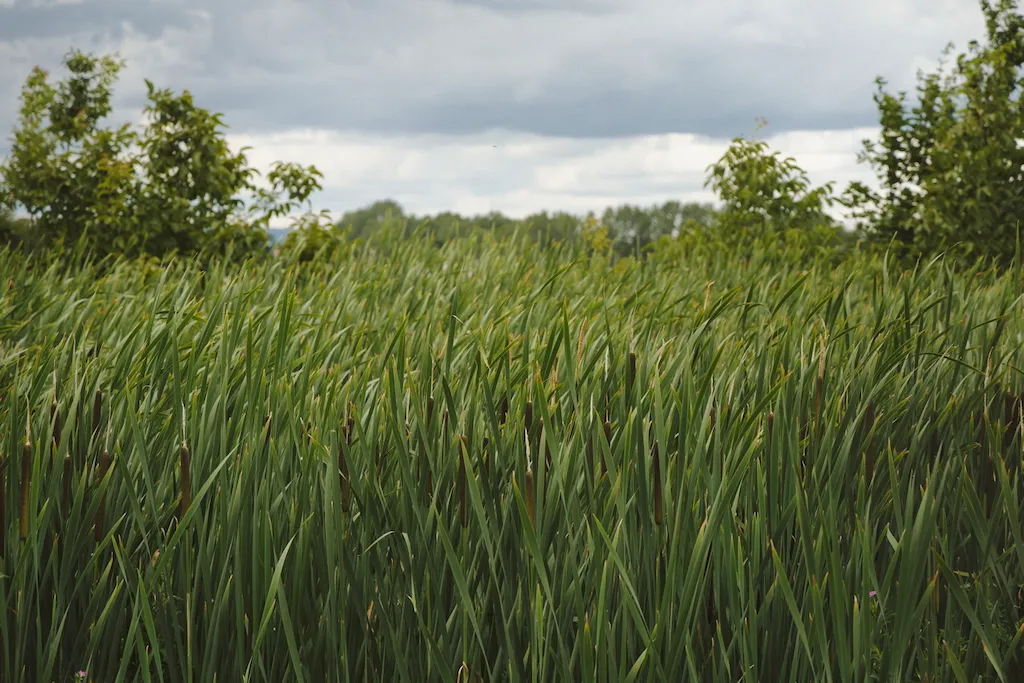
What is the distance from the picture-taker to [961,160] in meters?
8.73

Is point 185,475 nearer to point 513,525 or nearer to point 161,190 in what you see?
point 513,525

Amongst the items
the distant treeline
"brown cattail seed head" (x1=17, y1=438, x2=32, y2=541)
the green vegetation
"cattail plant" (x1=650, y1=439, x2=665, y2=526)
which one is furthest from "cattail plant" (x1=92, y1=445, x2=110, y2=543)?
the distant treeline

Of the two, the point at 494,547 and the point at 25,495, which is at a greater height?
the point at 25,495

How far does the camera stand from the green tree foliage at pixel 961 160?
866 centimetres

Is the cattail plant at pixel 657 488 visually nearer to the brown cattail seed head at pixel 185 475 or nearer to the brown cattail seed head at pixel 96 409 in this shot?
the brown cattail seed head at pixel 185 475

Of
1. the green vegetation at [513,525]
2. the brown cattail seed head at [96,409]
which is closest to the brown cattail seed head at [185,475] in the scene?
the green vegetation at [513,525]

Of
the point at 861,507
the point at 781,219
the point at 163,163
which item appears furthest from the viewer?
the point at 781,219

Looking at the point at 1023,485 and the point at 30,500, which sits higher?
the point at 30,500

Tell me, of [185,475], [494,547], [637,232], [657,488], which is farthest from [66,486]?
[637,232]

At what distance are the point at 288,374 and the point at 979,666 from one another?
6.14 ft

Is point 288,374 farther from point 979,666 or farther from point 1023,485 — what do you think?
point 1023,485

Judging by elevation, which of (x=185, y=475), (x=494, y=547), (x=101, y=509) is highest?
(x=185, y=475)

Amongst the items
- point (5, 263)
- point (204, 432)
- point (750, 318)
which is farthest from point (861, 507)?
point (5, 263)

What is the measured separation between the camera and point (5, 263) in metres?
5.54
